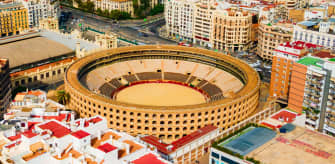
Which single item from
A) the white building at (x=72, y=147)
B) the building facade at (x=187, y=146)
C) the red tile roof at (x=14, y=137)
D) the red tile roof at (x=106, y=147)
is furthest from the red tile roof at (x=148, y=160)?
the red tile roof at (x=14, y=137)

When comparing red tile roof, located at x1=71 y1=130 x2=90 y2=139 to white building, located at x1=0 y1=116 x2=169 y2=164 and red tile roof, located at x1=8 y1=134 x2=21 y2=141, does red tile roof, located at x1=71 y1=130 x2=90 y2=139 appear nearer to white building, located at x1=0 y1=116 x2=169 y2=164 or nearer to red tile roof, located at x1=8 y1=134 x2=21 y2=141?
white building, located at x1=0 y1=116 x2=169 y2=164

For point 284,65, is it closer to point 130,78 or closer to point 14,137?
point 130,78

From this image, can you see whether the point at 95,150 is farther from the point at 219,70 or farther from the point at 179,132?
the point at 219,70

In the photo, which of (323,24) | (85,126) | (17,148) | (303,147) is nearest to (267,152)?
(303,147)

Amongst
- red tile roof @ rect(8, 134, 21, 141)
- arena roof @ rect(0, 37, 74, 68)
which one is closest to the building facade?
red tile roof @ rect(8, 134, 21, 141)

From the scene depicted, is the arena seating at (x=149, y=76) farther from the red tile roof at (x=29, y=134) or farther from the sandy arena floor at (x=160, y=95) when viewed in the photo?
the red tile roof at (x=29, y=134)
